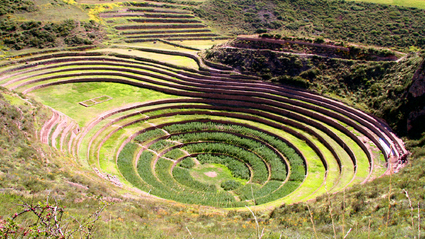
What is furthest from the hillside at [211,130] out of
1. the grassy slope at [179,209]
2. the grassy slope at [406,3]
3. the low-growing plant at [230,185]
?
the grassy slope at [406,3]

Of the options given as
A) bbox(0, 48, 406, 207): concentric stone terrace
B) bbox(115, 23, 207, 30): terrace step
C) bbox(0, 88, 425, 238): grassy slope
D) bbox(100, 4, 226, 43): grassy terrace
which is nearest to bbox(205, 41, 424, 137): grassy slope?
bbox(0, 48, 406, 207): concentric stone terrace

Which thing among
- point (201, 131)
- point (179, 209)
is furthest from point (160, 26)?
point (179, 209)

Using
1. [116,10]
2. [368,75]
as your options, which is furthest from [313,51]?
[116,10]

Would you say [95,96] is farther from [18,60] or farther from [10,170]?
[10,170]

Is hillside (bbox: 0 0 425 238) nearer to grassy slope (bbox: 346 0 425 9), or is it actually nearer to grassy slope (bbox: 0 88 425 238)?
grassy slope (bbox: 0 88 425 238)

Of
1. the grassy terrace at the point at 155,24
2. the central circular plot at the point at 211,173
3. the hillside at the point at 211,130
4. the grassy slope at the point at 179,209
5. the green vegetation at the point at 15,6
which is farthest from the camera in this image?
the grassy terrace at the point at 155,24

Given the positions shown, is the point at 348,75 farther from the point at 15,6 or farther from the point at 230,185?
the point at 15,6

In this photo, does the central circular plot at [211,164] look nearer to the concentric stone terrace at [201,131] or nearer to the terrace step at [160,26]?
the concentric stone terrace at [201,131]
